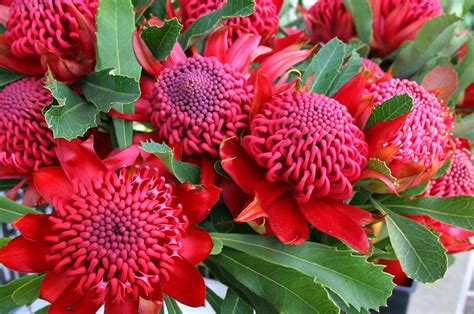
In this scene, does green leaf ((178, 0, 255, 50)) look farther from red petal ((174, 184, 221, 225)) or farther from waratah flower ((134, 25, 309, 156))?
red petal ((174, 184, 221, 225))

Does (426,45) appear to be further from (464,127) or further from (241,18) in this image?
(241,18)

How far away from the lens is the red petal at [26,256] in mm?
540

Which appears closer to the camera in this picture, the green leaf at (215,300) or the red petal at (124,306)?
the red petal at (124,306)

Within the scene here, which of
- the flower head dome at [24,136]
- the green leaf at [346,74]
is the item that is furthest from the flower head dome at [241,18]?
the flower head dome at [24,136]

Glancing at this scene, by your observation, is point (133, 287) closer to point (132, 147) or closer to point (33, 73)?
point (132, 147)

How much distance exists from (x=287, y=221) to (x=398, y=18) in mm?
434

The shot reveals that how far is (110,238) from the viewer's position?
1.70ft

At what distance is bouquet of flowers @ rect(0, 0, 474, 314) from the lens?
1.78ft

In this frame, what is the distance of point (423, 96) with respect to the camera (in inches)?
27.5

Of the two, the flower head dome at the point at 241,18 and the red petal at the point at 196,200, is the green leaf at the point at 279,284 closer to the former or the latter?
the red petal at the point at 196,200

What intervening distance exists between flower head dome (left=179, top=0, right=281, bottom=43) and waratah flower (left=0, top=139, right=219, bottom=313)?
8.9 inches

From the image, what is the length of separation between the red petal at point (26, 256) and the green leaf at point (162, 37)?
0.25m

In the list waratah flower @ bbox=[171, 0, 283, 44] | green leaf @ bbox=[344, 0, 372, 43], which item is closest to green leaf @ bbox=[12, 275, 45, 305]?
waratah flower @ bbox=[171, 0, 283, 44]

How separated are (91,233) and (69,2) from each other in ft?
0.90
